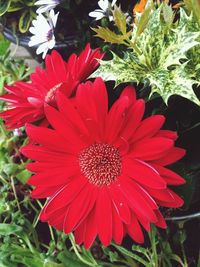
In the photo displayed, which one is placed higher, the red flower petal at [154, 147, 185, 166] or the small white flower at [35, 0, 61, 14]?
the small white flower at [35, 0, 61, 14]

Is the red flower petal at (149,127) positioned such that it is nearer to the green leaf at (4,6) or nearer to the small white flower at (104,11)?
the small white flower at (104,11)

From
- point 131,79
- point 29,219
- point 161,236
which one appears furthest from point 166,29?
point 29,219

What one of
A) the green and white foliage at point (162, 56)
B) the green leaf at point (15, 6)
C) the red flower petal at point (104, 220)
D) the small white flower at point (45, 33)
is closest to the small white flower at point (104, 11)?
the small white flower at point (45, 33)

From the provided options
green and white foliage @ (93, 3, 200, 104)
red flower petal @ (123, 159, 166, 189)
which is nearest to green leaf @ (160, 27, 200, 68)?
green and white foliage @ (93, 3, 200, 104)

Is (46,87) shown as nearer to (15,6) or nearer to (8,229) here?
(8,229)

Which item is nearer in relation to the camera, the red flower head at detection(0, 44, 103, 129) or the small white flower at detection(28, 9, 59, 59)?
the red flower head at detection(0, 44, 103, 129)

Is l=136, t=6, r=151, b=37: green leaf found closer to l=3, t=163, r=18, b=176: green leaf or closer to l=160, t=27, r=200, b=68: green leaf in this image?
l=160, t=27, r=200, b=68: green leaf
